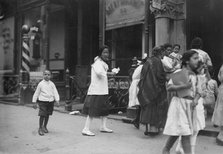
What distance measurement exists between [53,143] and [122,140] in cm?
121

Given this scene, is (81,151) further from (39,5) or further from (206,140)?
(39,5)

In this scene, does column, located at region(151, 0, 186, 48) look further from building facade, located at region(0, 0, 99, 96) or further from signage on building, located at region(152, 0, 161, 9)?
building facade, located at region(0, 0, 99, 96)

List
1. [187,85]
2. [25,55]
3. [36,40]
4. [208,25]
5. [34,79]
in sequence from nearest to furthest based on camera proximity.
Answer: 1. [187,85]
2. [208,25]
3. [34,79]
4. [25,55]
5. [36,40]

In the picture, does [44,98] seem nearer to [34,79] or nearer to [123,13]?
[123,13]

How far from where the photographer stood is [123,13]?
406 inches

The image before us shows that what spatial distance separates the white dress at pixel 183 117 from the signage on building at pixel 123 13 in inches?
210

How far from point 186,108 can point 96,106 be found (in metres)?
2.48

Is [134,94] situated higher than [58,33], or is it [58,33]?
[58,33]

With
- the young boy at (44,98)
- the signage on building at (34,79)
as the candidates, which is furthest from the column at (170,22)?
the signage on building at (34,79)

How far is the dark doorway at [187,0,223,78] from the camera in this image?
9445 mm

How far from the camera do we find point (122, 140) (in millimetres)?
6000

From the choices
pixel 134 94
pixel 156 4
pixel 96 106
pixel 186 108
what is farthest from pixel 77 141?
pixel 156 4

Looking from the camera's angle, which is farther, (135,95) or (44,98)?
(135,95)

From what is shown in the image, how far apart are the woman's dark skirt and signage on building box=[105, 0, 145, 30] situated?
3691 mm
